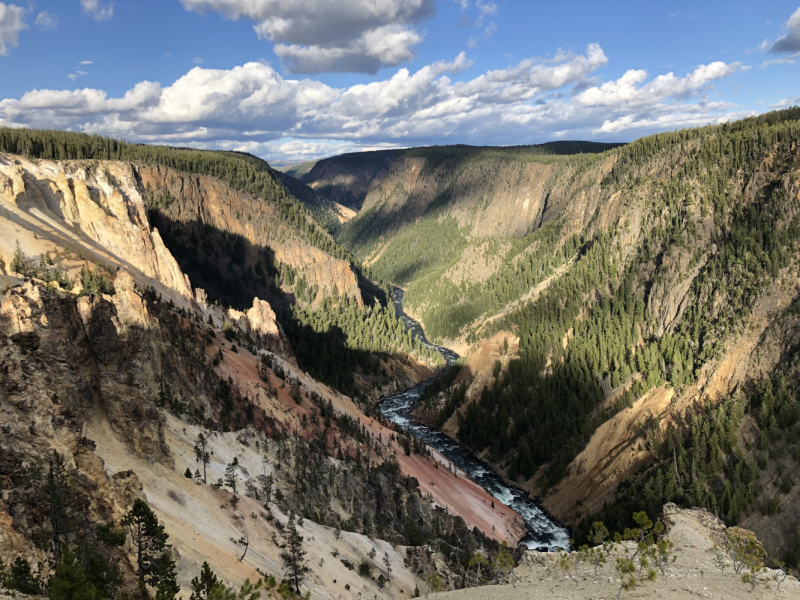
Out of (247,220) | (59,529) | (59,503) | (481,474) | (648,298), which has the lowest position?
(481,474)

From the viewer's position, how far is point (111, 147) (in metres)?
152

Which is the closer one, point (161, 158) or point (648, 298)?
point (648, 298)

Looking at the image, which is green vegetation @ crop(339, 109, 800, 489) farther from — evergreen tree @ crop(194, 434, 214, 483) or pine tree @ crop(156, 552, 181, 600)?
pine tree @ crop(156, 552, 181, 600)

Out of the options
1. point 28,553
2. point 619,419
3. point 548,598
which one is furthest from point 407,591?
point 619,419

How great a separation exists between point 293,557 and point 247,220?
14567 centimetres

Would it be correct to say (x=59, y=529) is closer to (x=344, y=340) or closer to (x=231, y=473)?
(x=231, y=473)

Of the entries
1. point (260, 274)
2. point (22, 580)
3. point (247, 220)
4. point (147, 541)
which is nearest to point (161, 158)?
point (247, 220)

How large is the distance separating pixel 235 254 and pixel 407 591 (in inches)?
5200

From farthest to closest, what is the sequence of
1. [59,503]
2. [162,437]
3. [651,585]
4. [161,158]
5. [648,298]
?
[161,158], [648,298], [162,437], [651,585], [59,503]

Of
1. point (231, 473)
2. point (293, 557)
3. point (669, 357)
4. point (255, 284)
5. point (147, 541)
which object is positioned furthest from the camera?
point (255, 284)

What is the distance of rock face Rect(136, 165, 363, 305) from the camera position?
15288cm

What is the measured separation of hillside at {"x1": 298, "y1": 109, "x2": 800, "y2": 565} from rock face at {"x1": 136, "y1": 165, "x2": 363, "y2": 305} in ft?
178

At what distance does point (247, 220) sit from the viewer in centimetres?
16900

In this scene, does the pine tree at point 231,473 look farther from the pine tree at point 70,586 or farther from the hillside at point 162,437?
the pine tree at point 70,586
